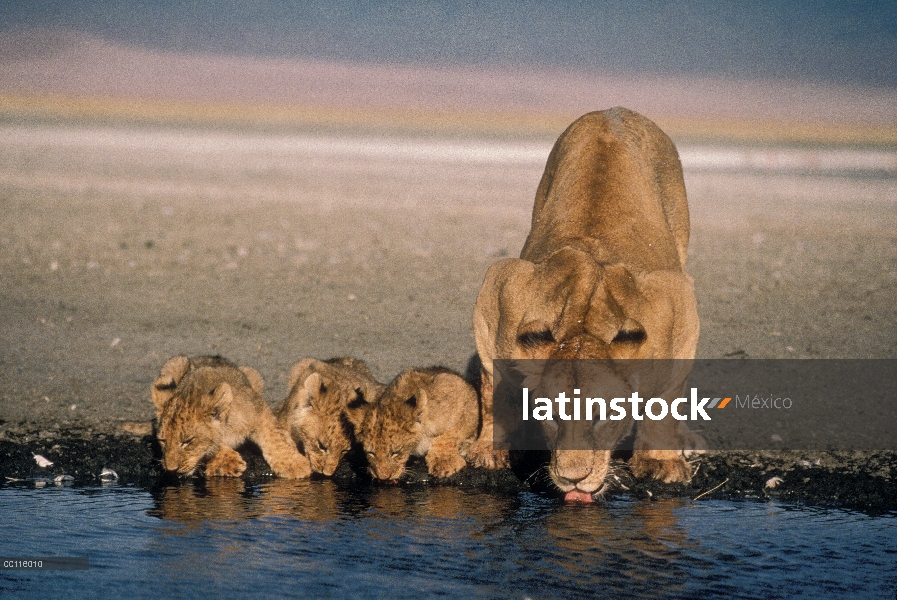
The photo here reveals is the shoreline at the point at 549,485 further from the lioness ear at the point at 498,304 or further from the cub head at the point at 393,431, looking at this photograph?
the lioness ear at the point at 498,304

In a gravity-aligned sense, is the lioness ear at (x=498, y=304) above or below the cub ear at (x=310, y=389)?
above

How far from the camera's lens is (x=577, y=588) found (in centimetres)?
586

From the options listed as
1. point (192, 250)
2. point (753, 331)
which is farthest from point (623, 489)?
point (192, 250)

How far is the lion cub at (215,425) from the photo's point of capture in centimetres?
750

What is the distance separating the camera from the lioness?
6.64 metres

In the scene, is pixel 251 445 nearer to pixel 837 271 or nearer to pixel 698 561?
pixel 698 561

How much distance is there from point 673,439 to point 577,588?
2.06m

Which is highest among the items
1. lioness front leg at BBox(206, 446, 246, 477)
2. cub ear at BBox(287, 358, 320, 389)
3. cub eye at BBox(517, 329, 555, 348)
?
cub eye at BBox(517, 329, 555, 348)

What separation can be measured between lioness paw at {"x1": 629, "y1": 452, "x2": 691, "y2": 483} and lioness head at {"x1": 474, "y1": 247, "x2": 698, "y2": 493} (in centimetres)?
45

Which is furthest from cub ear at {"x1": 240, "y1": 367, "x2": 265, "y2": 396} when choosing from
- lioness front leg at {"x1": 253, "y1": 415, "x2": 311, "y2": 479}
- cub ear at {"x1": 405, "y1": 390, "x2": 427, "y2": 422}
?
cub ear at {"x1": 405, "y1": 390, "x2": 427, "y2": 422}

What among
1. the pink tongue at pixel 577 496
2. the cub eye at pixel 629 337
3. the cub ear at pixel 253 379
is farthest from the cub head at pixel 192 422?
the cub eye at pixel 629 337

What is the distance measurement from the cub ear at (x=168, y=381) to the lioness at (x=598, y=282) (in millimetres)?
1970

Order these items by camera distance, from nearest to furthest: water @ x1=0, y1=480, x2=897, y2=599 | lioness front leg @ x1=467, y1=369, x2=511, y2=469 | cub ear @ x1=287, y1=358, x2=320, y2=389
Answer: water @ x1=0, y1=480, x2=897, y2=599, lioness front leg @ x1=467, y1=369, x2=511, y2=469, cub ear @ x1=287, y1=358, x2=320, y2=389

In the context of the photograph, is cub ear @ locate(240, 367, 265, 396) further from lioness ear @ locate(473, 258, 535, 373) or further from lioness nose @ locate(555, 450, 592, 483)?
lioness nose @ locate(555, 450, 592, 483)
